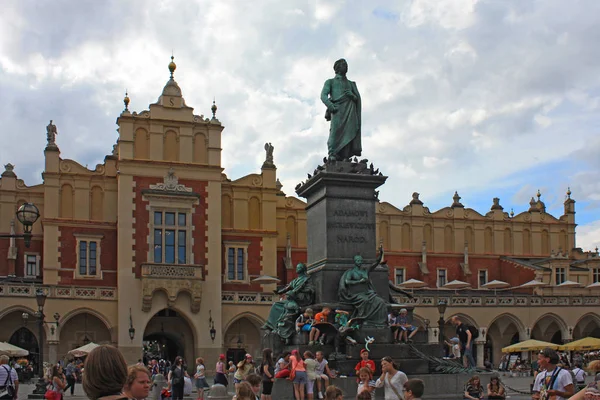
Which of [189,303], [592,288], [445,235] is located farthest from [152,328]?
[592,288]

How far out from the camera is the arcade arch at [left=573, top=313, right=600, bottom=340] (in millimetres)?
48750

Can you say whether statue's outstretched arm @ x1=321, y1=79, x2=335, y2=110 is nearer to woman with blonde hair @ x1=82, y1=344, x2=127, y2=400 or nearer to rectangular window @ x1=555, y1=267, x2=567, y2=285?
woman with blonde hair @ x1=82, y1=344, x2=127, y2=400

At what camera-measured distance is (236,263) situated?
45938 mm

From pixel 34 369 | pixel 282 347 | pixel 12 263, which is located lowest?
pixel 34 369

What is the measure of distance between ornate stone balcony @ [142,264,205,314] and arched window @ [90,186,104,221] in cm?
417

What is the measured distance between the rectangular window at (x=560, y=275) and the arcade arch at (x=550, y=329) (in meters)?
3.20

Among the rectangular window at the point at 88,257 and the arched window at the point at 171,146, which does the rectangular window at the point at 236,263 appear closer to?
the arched window at the point at 171,146

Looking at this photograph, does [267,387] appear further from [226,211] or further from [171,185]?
[226,211]

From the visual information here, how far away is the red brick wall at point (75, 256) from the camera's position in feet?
140

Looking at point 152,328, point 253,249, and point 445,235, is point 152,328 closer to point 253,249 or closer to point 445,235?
point 253,249

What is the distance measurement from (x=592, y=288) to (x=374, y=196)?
38978 millimetres

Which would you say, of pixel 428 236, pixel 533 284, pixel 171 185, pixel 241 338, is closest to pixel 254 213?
pixel 171 185

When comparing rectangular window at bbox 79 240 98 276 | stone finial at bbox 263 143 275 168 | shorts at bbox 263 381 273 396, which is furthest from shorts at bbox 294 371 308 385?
stone finial at bbox 263 143 275 168

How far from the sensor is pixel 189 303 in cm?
4269
